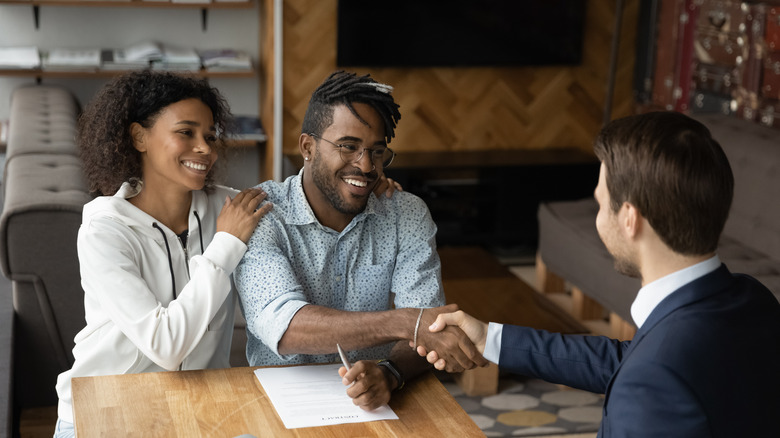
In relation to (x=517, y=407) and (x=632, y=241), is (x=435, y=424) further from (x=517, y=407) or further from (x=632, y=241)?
(x=517, y=407)

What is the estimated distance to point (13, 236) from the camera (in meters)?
2.11

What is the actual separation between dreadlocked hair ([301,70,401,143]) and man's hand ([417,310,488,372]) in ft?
1.33

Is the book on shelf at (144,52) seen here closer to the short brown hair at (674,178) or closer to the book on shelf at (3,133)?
the book on shelf at (3,133)

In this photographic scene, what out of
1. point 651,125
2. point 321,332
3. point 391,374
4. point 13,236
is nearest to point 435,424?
point 391,374

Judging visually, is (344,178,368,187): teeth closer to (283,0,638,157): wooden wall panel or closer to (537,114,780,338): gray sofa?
(537,114,780,338): gray sofa

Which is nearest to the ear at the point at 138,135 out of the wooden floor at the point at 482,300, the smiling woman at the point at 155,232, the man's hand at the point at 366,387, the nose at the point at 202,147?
the smiling woman at the point at 155,232

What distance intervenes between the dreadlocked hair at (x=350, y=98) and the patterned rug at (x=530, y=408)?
137cm

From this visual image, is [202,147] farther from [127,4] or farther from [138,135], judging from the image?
[127,4]

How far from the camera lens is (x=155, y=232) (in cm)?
177

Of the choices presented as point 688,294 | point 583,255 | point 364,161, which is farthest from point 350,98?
point 583,255

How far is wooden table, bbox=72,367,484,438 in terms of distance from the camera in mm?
1417

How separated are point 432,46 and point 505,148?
699 millimetres

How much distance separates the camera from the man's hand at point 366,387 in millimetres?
1518

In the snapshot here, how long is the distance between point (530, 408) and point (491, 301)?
0.43 metres
